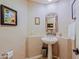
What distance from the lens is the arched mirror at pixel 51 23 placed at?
4.24 metres

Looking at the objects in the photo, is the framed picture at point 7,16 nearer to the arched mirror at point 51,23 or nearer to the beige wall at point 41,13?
the beige wall at point 41,13

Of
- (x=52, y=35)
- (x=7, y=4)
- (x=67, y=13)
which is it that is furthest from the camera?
(x=52, y=35)

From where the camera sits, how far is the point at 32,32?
445 cm

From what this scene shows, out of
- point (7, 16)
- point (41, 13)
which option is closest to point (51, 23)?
point (41, 13)

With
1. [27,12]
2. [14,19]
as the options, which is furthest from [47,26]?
[14,19]

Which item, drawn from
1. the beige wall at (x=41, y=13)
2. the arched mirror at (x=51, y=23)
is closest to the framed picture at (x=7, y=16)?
the beige wall at (x=41, y=13)

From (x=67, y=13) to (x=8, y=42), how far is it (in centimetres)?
210

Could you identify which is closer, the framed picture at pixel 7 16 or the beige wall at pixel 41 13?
the framed picture at pixel 7 16

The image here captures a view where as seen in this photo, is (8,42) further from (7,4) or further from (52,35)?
(52,35)

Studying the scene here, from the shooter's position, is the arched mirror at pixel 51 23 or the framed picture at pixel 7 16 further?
the arched mirror at pixel 51 23

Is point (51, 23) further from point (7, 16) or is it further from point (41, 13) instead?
point (7, 16)

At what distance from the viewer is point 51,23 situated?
14.2ft

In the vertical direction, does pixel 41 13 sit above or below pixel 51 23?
above

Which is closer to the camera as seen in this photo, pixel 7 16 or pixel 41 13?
pixel 7 16
